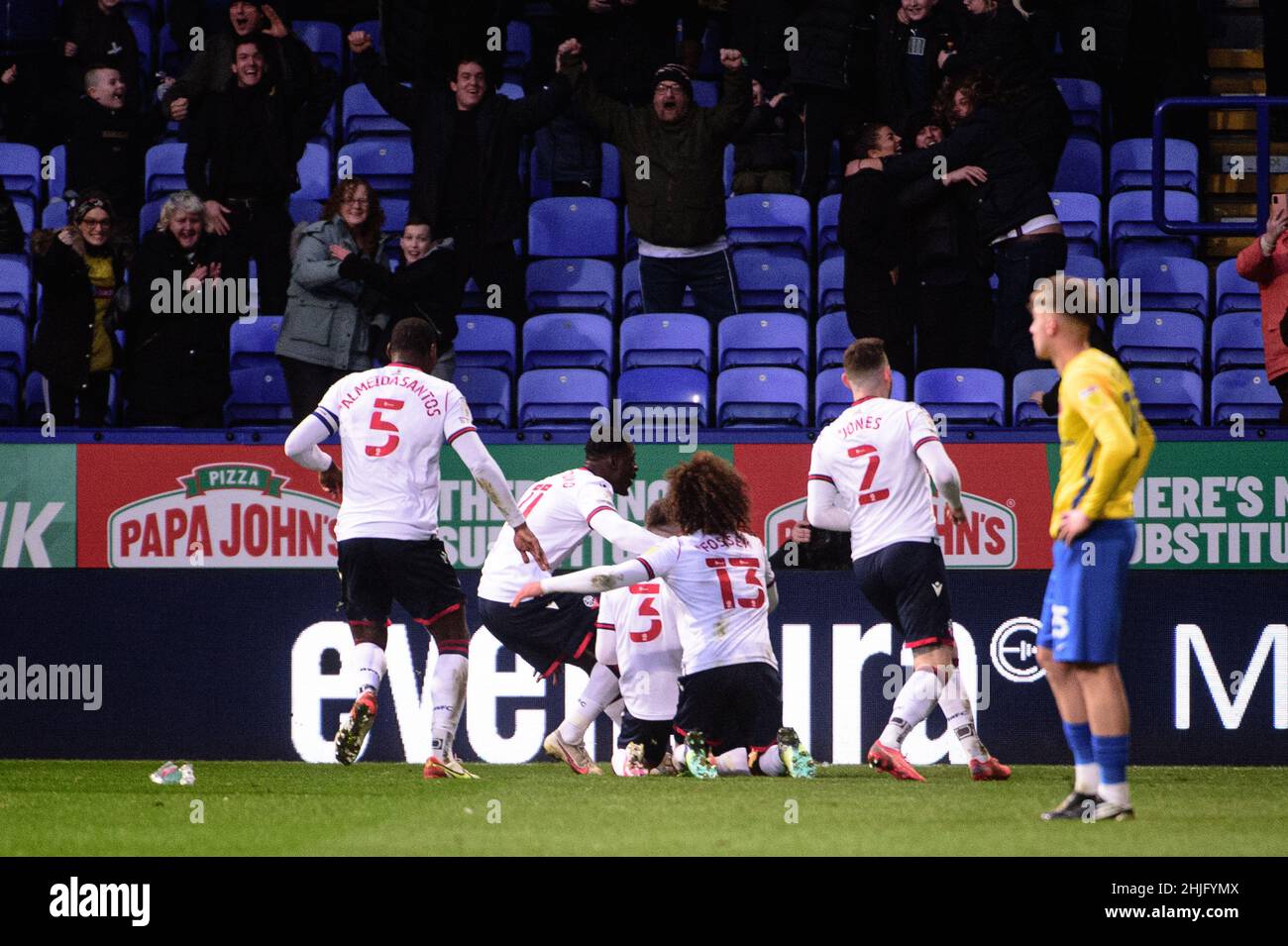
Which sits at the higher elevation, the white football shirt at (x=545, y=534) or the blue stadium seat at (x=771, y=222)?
the blue stadium seat at (x=771, y=222)

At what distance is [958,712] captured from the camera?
363 inches

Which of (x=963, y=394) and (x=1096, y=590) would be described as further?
(x=963, y=394)

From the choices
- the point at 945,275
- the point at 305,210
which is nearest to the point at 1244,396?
the point at 945,275

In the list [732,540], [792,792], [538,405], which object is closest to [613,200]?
[538,405]

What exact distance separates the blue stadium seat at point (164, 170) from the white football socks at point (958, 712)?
26.8ft

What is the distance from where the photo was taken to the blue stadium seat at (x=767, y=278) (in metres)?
13.8

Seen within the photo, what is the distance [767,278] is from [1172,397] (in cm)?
297

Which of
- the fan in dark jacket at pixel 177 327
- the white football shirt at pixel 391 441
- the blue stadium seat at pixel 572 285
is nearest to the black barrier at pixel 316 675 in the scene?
the fan in dark jacket at pixel 177 327

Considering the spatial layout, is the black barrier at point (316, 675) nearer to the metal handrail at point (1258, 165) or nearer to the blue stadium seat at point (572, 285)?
the metal handrail at point (1258, 165)

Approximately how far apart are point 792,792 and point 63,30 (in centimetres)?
1005

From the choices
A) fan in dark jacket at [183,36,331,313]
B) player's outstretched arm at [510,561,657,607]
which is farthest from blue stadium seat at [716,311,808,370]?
player's outstretched arm at [510,561,657,607]

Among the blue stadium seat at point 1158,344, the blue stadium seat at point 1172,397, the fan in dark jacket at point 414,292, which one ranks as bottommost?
the blue stadium seat at point 1172,397

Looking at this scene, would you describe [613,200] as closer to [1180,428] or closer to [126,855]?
[1180,428]

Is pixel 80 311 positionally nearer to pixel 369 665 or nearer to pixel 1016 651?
pixel 369 665
